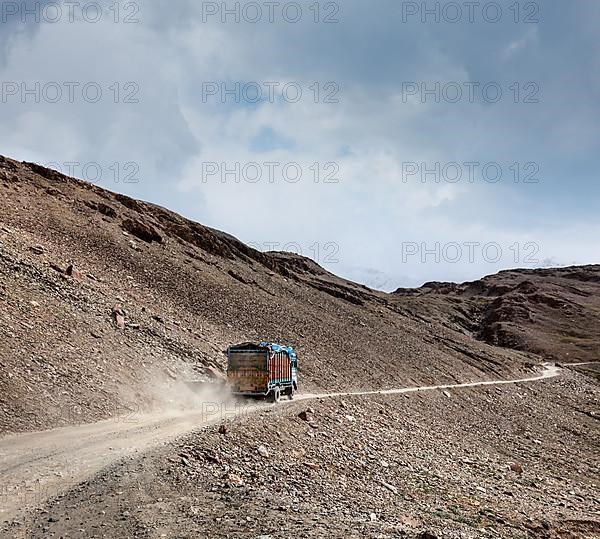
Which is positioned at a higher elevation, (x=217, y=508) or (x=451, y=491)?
(x=217, y=508)

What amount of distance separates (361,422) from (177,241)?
40651 mm

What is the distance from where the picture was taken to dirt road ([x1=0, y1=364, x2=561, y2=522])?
16141mm

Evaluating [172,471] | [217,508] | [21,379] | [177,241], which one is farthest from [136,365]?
[177,241]

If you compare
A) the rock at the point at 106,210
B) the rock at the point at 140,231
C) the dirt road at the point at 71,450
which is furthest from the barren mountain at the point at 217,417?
the rock at the point at 140,231

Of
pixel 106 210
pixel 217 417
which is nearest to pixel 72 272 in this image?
pixel 217 417

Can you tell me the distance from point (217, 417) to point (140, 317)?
14.6m

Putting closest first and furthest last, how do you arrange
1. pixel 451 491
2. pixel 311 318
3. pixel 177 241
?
pixel 451 491
pixel 311 318
pixel 177 241

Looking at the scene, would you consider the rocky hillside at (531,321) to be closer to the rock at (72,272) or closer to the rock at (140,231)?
the rock at (140,231)

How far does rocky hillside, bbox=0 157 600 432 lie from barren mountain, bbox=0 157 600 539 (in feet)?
0.58

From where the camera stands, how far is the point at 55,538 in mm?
13117

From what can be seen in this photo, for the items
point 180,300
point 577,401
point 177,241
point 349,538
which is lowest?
point 577,401

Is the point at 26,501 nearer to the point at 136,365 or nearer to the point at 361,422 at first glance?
the point at 136,365

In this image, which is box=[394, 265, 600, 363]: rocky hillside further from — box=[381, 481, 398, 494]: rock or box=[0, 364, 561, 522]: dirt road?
box=[0, 364, 561, 522]: dirt road

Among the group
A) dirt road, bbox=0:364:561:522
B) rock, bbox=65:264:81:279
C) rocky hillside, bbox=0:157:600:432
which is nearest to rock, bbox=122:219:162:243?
rocky hillside, bbox=0:157:600:432
